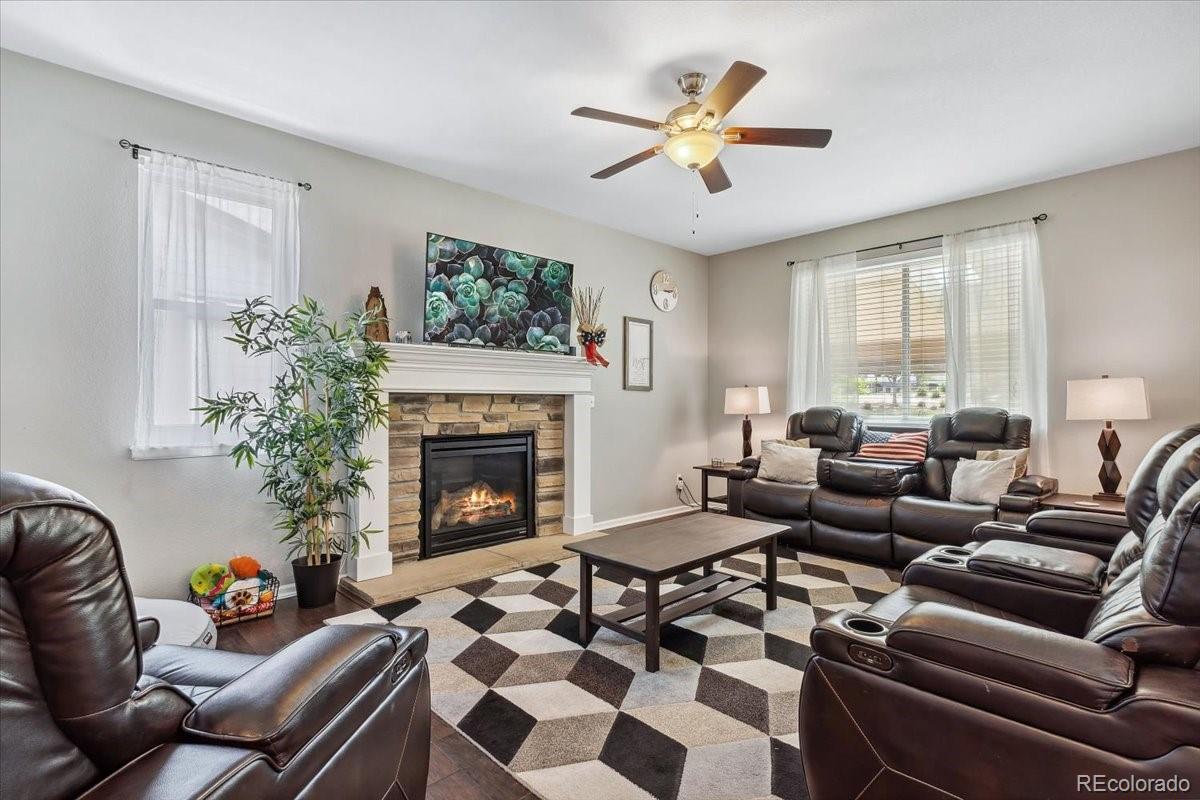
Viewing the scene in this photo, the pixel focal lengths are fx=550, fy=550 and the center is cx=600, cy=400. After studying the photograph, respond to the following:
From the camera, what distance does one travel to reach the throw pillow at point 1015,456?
3576 mm

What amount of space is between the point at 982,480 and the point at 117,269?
16.4 ft

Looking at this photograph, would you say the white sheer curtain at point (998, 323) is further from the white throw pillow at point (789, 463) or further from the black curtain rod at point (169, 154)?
the black curtain rod at point (169, 154)

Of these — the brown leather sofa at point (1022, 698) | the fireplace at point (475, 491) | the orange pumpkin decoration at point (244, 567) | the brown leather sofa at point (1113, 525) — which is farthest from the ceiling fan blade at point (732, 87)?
the orange pumpkin decoration at point (244, 567)

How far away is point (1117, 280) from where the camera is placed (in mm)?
3658

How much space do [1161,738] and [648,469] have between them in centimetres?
444

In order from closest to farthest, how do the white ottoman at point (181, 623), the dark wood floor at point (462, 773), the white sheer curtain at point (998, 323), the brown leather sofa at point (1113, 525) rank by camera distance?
the dark wood floor at point (462, 773), the brown leather sofa at point (1113, 525), the white ottoman at point (181, 623), the white sheer curtain at point (998, 323)

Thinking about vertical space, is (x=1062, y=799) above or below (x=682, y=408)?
below

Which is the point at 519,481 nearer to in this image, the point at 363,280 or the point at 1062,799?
the point at 363,280

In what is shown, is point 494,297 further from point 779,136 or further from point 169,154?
point 779,136

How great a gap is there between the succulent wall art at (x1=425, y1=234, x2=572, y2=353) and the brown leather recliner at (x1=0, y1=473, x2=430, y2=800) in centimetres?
288

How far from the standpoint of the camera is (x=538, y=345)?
13.9 ft

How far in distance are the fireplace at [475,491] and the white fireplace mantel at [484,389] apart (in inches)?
13.2

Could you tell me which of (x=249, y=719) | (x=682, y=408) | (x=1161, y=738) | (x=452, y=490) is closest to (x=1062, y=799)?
(x=1161, y=738)

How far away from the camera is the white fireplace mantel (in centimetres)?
339
